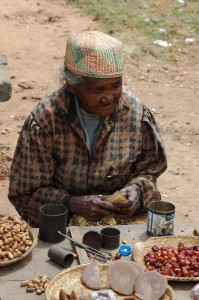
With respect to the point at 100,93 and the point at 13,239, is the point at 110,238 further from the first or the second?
the point at 100,93

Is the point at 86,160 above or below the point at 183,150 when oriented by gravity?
above

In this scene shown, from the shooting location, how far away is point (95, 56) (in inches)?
163

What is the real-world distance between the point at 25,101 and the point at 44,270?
534 centimetres

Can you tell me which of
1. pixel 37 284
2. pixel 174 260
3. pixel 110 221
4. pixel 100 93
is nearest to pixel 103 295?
pixel 37 284

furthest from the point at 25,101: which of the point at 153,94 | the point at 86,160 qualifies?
the point at 86,160

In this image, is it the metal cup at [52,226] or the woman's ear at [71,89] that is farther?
the woman's ear at [71,89]

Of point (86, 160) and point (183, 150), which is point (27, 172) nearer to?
point (86, 160)

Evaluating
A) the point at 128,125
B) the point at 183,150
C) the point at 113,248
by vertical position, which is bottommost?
the point at 183,150

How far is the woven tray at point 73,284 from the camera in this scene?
3348 millimetres

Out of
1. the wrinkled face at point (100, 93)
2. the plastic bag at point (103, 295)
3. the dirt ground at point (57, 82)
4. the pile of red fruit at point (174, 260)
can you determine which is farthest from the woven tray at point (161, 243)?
the dirt ground at point (57, 82)

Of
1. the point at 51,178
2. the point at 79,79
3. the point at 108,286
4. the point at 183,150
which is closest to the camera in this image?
the point at 108,286

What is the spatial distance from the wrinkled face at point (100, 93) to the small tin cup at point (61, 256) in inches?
37.4

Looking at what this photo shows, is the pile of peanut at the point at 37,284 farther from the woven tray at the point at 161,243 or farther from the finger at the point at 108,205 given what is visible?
the finger at the point at 108,205

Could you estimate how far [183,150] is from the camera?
778 cm
